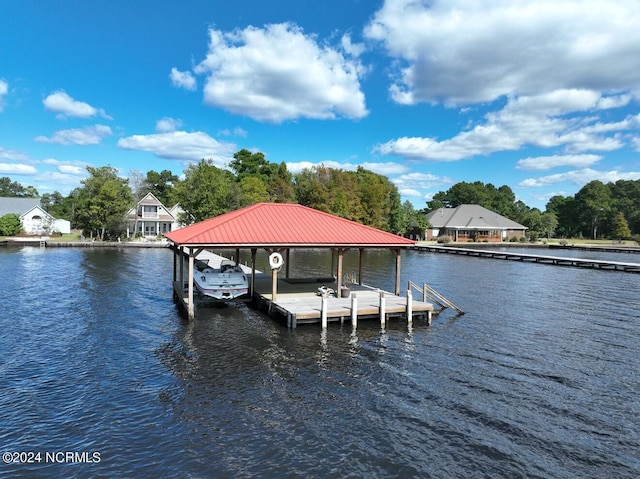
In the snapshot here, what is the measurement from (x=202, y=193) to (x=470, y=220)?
167ft

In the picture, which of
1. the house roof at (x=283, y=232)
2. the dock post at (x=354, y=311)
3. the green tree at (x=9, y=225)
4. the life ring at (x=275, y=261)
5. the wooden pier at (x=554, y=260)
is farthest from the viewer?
the green tree at (x=9, y=225)

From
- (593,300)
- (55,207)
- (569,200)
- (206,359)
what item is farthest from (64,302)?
(569,200)

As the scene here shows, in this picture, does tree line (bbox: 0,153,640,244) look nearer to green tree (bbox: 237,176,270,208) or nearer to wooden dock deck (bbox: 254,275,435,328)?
green tree (bbox: 237,176,270,208)

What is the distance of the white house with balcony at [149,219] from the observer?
70.1 m

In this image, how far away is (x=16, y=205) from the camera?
246 feet

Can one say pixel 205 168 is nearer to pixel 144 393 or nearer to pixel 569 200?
pixel 144 393

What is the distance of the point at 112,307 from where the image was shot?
22.3 m

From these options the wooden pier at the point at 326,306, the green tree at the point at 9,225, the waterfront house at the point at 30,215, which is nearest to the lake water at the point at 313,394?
the wooden pier at the point at 326,306

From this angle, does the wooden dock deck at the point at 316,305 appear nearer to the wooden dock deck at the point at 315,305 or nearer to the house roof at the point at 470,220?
the wooden dock deck at the point at 315,305

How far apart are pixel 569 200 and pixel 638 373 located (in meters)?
109

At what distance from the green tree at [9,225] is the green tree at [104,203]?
35.8 feet

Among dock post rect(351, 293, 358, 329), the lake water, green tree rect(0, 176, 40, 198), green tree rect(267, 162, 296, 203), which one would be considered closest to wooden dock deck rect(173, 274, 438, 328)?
dock post rect(351, 293, 358, 329)

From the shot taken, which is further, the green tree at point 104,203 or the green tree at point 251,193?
the green tree at point 251,193

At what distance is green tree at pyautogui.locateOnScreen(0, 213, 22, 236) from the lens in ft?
220
